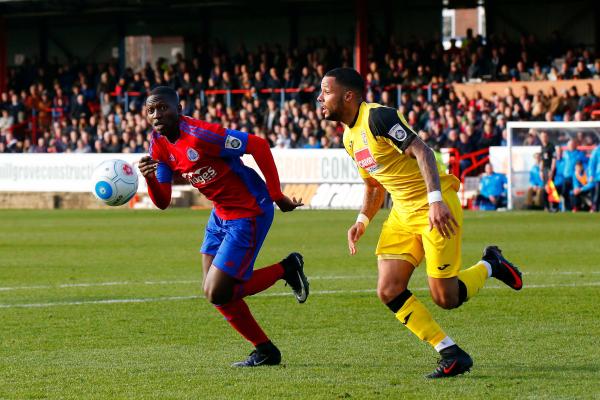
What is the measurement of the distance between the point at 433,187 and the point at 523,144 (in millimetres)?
21023

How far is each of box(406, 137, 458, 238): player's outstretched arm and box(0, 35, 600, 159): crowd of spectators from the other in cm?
2084

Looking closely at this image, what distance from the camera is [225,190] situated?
27.6 ft

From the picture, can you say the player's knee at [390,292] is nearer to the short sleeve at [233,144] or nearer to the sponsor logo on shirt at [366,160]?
the sponsor logo on shirt at [366,160]

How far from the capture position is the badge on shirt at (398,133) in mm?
7332

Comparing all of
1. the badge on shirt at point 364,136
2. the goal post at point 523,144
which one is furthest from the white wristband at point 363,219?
the goal post at point 523,144

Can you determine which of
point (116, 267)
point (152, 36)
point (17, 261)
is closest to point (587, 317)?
point (116, 267)

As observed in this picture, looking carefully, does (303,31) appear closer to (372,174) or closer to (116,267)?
(116,267)

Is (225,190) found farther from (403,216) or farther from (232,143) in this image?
(403,216)

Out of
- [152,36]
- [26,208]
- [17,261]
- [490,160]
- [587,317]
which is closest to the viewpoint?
[587,317]

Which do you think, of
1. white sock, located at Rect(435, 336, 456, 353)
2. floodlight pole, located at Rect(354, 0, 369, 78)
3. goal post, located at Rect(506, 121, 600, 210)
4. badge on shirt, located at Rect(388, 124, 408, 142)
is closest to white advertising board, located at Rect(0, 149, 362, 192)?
goal post, located at Rect(506, 121, 600, 210)

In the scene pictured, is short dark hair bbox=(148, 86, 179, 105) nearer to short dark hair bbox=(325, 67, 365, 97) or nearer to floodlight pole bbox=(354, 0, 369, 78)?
short dark hair bbox=(325, 67, 365, 97)

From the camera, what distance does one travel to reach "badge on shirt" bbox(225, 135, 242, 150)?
8.23 metres

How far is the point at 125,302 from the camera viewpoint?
39.2 ft

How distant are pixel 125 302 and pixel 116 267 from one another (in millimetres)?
3908
